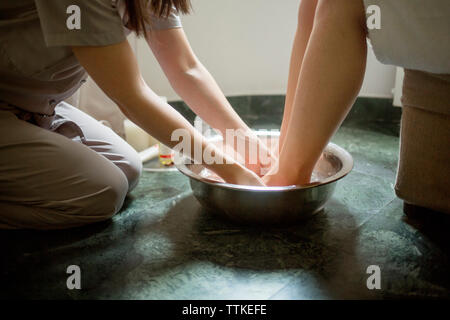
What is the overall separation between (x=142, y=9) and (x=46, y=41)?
0.55 ft

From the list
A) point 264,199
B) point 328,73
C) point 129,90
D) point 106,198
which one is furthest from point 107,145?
point 328,73

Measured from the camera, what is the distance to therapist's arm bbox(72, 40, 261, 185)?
66 cm

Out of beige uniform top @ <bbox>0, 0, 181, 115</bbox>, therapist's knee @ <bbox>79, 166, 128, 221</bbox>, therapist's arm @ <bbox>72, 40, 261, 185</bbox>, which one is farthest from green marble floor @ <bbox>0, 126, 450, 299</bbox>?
beige uniform top @ <bbox>0, 0, 181, 115</bbox>

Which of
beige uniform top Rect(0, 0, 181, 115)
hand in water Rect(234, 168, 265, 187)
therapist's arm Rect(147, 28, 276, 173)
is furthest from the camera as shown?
therapist's arm Rect(147, 28, 276, 173)

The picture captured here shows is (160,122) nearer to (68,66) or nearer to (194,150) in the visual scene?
(194,150)

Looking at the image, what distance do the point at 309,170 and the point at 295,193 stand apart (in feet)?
0.18

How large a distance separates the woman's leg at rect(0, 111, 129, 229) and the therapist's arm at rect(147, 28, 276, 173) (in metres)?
0.25

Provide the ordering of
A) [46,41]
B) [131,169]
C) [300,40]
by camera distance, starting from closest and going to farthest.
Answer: [46,41] → [300,40] → [131,169]

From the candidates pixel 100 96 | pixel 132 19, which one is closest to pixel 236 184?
pixel 132 19

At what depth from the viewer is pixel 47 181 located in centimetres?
80

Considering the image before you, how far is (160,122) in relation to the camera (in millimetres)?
704

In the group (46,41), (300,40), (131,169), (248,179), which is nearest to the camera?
(46,41)

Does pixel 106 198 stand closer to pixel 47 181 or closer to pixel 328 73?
pixel 47 181

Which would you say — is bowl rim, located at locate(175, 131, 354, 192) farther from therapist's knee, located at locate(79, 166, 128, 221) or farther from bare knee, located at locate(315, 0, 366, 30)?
bare knee, located at locate(315, 0, 366, 30)
